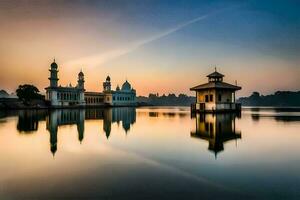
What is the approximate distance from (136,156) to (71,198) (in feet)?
17.7

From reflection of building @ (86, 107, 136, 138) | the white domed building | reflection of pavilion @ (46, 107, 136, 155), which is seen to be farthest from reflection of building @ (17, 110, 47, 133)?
the white domed building

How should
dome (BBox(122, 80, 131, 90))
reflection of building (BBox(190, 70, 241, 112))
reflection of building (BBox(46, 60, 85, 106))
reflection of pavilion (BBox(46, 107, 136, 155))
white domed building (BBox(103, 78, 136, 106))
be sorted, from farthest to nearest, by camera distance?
dome (BBox(122, 80, 131, 90)) → white domed building (BBox(103, 78, 136, 106)) → reflection of building (BBox(46, 60, 85, 106)) → reflection of building (BBox(190, 70, 241, 112)) → reflection of pavilion (BBox(46, 107, 136, 155))

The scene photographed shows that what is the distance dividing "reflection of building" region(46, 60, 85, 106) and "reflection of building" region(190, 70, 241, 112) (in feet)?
163

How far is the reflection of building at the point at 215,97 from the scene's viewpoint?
4369 cm

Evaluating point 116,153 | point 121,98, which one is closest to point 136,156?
point 116,153

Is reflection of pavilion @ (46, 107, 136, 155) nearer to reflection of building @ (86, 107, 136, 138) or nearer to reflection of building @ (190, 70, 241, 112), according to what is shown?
reflection of building @ (86, 107, 136, 138)

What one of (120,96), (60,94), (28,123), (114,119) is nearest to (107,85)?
(120,96)

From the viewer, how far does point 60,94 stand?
84625 millimetres

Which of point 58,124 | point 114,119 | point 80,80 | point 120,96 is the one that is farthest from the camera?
point 120,96

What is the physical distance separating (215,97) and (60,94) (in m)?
56.8

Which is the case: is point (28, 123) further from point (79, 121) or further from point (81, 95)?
point (81, 95)

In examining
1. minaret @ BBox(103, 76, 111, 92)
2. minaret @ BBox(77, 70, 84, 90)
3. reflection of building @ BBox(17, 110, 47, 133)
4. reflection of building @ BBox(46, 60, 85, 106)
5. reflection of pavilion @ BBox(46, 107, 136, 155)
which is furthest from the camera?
minaret @ BBox(103, 76, 111, 92)

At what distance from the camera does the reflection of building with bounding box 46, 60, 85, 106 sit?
267ft

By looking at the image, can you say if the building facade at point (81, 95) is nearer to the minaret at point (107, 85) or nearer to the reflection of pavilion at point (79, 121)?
the minaret at point (107, 85)
